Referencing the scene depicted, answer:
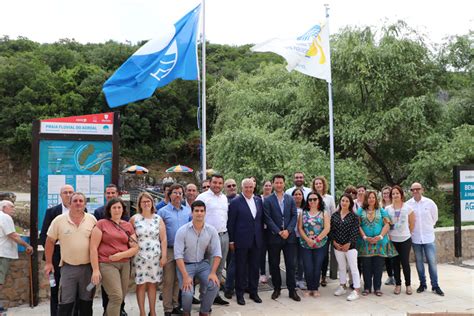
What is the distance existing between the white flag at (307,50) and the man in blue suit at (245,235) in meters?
4.05

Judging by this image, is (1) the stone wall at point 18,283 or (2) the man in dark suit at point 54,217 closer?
(2) the man in dark suit at point 54,217

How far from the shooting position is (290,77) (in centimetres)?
1692

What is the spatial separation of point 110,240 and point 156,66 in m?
4.42

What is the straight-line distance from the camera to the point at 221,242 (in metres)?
5.55

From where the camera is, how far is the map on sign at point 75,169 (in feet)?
19.1

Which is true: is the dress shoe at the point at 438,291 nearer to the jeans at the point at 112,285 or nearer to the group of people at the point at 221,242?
the group of people at the point at 221,242

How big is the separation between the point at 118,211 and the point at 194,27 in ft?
17.2

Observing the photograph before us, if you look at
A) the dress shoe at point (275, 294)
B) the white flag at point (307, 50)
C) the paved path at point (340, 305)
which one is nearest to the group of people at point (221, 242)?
the dress shoe at point (275, 294)

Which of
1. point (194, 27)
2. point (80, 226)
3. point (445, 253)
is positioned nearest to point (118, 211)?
point (80, 226)

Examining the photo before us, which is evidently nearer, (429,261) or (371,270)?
(371,270)

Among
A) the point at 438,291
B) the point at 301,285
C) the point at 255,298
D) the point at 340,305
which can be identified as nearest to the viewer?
the point at 340,305

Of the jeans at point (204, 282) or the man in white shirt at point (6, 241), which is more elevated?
the man in white shirt at point (6, 241)

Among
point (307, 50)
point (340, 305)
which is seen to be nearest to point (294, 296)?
point (340, 305)

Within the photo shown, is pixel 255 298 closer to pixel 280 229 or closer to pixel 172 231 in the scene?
pixel 280 229
